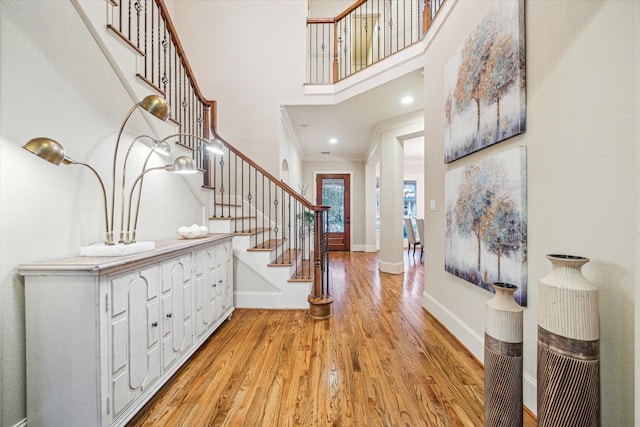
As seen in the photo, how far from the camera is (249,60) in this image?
4.45 m

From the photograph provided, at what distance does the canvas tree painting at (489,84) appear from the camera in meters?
1.53

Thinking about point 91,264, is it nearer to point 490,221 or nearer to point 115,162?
point 115,162

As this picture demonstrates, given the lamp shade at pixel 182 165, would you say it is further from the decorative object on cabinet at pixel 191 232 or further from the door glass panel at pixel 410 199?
the door glass panel at pixel 410 199

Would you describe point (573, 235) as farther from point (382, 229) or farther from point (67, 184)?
point (382, 229)

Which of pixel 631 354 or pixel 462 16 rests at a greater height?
pixel 462 16

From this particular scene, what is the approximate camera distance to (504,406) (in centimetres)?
117

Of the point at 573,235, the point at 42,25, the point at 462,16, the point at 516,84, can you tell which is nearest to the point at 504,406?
the point at 573,235

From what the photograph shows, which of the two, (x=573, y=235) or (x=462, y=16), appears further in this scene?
(x=462, y=16)

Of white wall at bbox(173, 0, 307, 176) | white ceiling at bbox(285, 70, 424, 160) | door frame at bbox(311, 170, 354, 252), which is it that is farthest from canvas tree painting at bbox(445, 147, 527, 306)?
door frame at bbox(311, 170, 354, 252)

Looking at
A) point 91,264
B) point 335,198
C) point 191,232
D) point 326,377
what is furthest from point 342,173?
point 91,264

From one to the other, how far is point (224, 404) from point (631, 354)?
1.94 m

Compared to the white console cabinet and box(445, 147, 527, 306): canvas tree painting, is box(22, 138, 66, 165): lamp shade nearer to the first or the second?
the white console cabinet

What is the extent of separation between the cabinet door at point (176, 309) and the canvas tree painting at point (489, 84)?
7.75 feet

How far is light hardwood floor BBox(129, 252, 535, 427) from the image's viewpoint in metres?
1.43
